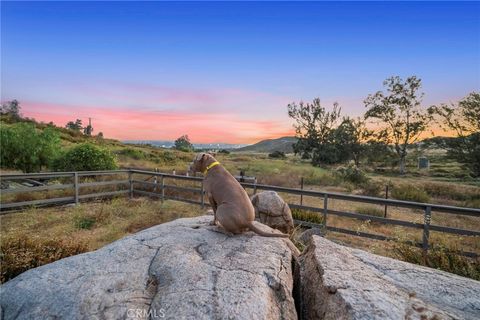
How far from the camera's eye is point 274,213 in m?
7.70

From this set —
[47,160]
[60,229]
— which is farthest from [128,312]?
[47,160]

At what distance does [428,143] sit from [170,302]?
4329 cm

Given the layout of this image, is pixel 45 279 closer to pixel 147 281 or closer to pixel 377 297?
pixel 147 281

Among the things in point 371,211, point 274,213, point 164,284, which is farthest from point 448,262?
point 371,211

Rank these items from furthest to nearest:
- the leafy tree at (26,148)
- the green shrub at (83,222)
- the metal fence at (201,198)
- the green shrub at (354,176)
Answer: the green shrub at (354,176) < the leafy tree at (26,148) < the green shrub at (83,222) < the metal fence at (201,198)

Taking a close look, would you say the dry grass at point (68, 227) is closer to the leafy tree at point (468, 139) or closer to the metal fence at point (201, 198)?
the metal fence at point (201, 198)

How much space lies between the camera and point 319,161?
49.3 m

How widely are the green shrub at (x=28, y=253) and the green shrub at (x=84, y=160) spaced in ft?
34.4

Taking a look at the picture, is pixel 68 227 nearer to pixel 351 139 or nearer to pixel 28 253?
pixel 28 253

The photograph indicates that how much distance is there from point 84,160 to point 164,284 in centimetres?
1417

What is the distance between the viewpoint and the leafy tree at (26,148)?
→ 15.2 metres

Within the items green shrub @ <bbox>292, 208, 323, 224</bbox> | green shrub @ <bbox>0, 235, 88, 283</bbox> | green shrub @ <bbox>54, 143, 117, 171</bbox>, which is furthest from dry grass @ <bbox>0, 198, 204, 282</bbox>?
green shrub @ <bbox>54, 143, 117, 171</bbox>

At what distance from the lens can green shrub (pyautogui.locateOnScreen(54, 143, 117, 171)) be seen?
48.9ft

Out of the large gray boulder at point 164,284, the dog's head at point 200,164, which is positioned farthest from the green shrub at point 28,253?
the dog's head at point 200,164
